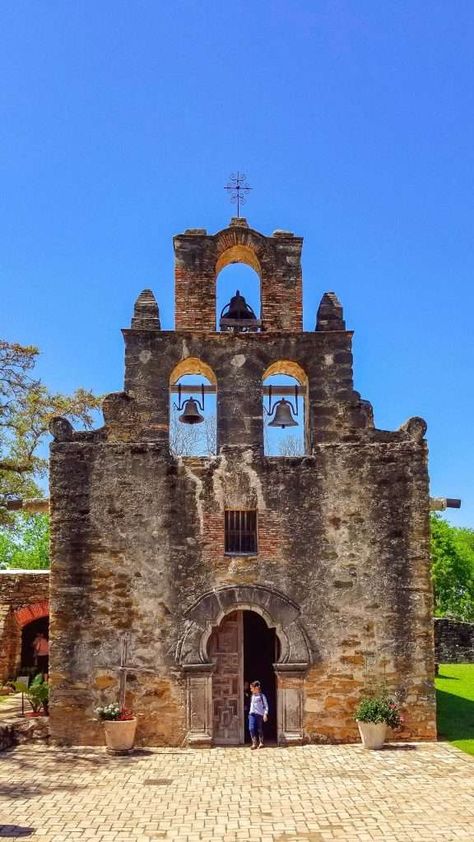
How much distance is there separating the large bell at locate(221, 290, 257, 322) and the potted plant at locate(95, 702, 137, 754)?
7714 mm

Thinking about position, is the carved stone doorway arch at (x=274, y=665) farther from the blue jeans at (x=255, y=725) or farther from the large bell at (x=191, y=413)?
the large bell at (x=191, y=413)

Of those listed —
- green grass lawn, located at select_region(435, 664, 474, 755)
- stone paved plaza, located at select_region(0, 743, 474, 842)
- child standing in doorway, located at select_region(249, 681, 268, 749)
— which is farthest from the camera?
green grass lawn, located at select_region(435, 664, 474, 755)

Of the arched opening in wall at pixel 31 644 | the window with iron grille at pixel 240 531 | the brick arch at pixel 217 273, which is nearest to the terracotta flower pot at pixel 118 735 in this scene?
the window with iron grille at pixel 240 531

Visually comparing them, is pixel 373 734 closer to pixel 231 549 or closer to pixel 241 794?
pixel 241 794

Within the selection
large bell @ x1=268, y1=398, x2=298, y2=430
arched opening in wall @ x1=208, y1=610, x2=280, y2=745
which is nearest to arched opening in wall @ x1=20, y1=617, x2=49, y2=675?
arched opening in wall @ x1=208, y1=610, x2=280, y2=745

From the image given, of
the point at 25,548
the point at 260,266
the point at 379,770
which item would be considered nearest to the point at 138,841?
the point at 379,770

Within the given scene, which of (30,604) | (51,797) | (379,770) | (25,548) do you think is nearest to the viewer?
(51,797)

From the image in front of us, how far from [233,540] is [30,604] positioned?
955cm

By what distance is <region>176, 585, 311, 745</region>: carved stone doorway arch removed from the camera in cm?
1349

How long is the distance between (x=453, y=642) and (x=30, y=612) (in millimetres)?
16753

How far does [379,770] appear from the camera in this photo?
38.4 ft

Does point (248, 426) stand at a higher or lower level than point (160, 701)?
higher

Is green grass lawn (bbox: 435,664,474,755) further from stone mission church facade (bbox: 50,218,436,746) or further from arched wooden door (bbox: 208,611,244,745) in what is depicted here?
arched wooden door (bbox: 208,611,244,745)

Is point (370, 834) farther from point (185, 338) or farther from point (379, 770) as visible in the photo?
point (185, 338)
